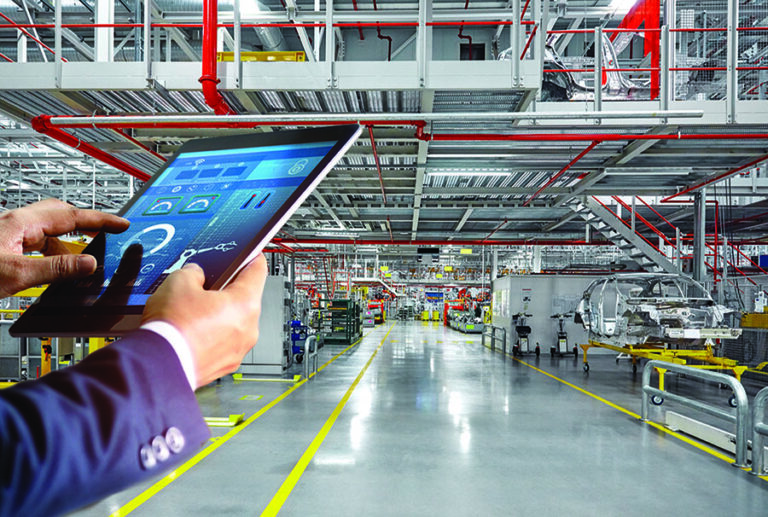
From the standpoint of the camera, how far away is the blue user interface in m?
1.02

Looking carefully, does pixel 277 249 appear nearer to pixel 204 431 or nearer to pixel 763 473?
pixel 763 473

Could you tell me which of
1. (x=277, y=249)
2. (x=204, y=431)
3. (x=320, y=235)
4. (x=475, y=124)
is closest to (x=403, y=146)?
(x=475, y=124)

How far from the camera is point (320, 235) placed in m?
17.8

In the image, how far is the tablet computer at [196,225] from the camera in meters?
1.00

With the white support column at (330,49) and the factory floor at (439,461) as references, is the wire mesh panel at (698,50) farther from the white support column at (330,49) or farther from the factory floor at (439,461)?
the factory floor at (439,461)

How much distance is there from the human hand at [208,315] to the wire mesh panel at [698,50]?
899cm

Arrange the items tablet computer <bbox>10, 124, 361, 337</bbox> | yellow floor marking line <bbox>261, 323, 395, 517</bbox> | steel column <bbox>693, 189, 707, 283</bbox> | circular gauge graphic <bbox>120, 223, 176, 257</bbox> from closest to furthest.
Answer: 1. tablet computer <bbox>10, 124, 361, 337</bbox>
2. circular gauge graphic <bbox>120, 223, 176, 257</bbox>
3. yellow floor marking line <bbox>261, 323, 395, 517</bbox>
4. steel column <bbox>693, 189, 707, 283</bbox>

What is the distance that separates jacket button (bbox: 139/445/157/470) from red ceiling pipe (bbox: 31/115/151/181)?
6467mm

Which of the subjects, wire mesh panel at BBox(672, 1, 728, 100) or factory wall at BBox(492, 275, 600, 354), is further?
factory wall at BBox(492, 275, 600, 354)

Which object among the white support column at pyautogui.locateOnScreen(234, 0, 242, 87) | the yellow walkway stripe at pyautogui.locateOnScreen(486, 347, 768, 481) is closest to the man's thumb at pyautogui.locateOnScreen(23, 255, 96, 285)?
the white support column at pyautogui.locateOnScreen(234, 0, 242, 87)

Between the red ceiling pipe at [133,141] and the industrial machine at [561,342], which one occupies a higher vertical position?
the red ceiling pipe at [133,141]

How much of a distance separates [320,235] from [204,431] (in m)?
17.2

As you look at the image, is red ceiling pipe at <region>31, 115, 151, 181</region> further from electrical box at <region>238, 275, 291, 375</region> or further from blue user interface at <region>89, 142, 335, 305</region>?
blue user interface at <region>89, 142, 335, 305</region>

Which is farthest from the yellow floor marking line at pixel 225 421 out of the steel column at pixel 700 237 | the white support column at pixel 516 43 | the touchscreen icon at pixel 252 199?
the steel column at pixel 700 237
